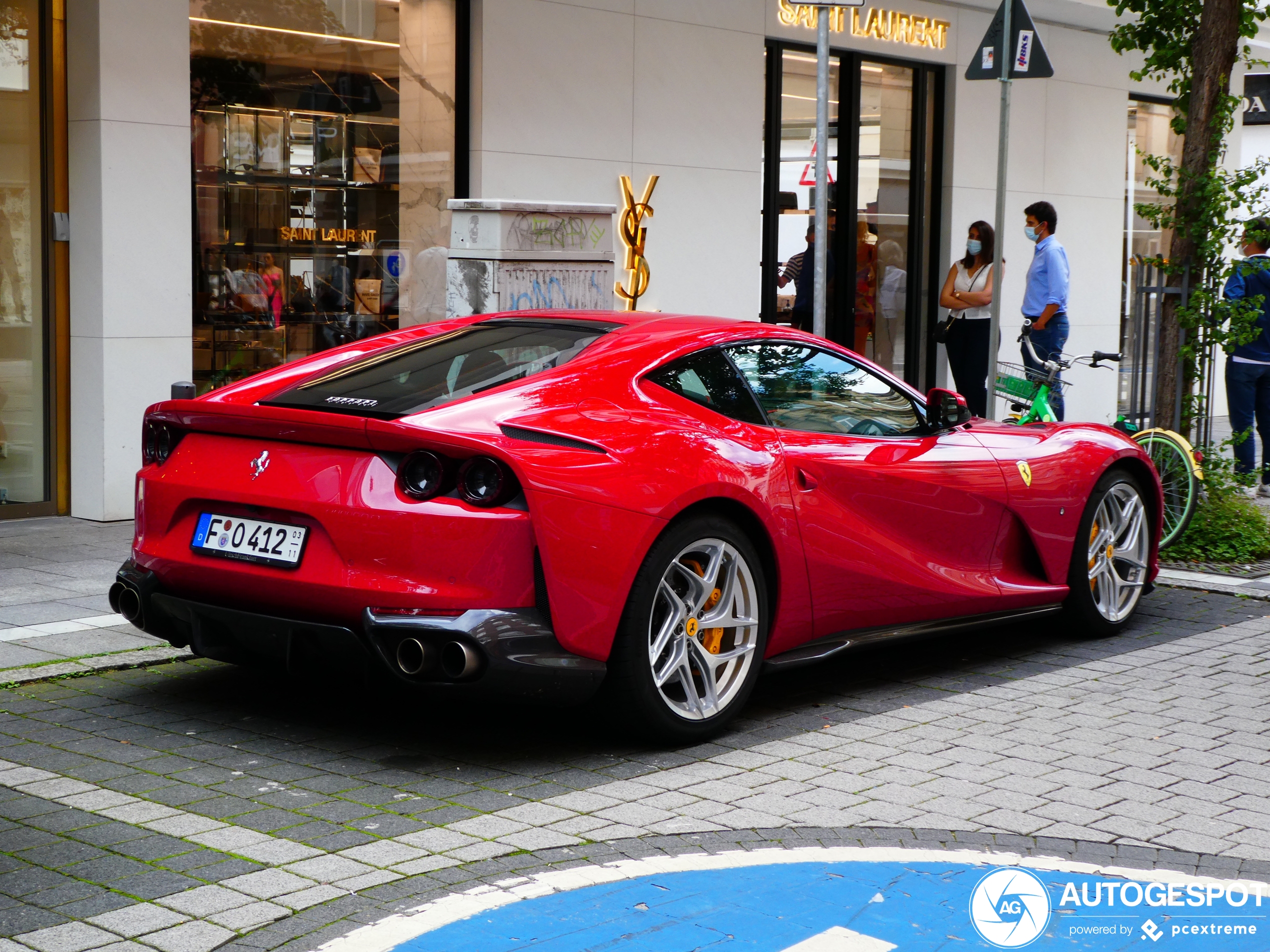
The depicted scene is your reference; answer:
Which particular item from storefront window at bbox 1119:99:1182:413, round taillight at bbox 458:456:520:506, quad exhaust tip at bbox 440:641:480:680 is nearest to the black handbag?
storefront window at bbox 1119:99:1182:413

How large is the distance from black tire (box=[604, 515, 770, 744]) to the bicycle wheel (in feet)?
15.7

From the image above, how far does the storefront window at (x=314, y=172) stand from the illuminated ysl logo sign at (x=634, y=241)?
60.2 inches

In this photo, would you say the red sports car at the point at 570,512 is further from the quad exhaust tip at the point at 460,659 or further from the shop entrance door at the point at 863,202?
the shop entrance door at the point at 863,202

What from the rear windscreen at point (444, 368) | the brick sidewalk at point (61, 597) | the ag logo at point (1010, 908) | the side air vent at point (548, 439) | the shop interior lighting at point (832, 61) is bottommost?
the ag logo at point (1010, 908)

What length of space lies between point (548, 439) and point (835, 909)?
170 cm

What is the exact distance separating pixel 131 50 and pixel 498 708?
19.4 feet

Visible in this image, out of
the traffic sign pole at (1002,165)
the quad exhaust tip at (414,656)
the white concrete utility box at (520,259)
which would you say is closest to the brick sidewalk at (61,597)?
the quad exhaust tip at (414,656)

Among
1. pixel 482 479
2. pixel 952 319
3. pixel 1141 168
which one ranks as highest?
pixel 1141 168

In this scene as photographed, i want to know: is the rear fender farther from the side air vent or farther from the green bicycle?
the green bicycle

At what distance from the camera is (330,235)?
36.9ft

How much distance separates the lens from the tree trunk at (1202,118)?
33.0ft

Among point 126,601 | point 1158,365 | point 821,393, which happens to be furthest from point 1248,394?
point 126,601

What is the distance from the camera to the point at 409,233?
11773mm

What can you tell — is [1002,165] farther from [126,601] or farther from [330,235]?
[126,601]
